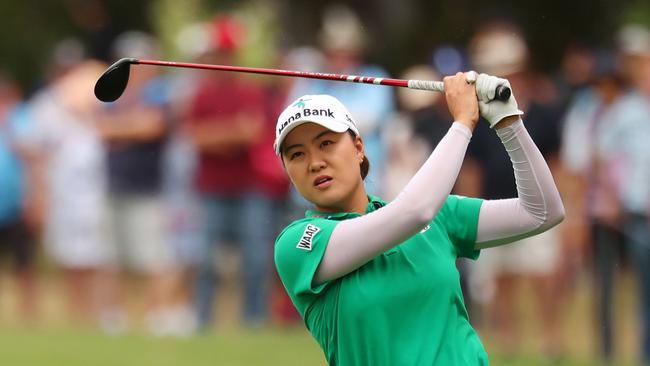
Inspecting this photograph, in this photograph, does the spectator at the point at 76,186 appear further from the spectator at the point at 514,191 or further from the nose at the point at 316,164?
the nose at the point at 316,164

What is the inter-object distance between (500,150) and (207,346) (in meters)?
2.68

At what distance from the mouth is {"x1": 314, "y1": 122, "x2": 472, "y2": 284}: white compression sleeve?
0.66 feet

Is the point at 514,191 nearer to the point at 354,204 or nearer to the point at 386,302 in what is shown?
the point at 354,204

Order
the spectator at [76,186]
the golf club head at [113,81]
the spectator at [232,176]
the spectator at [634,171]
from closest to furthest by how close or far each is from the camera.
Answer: the golf club head at [113,81]
the spectator at [634,171]
the spectator at [232,176]
the spectator at [76,186]

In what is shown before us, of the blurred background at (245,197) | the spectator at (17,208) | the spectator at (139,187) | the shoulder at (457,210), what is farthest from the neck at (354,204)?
the spectator at (17,208)

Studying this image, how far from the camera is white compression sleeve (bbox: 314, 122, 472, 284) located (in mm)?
4113

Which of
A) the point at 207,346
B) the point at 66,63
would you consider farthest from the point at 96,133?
the point at 207,346

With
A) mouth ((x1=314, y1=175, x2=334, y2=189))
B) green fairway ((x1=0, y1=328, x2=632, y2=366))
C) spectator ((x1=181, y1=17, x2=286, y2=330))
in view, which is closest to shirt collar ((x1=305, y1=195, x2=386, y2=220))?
mouth ((x1=314, y1=175, x2=334, y2=189))

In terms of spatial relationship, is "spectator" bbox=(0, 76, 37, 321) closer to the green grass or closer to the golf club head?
the green grass

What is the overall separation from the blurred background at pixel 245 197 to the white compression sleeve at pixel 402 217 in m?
5.49

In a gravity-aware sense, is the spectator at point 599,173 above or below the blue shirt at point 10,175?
below

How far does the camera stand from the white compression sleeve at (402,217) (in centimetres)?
411

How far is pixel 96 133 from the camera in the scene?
40.1ft

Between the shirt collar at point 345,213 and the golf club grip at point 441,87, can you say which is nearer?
the golf club grip at point 441,87
